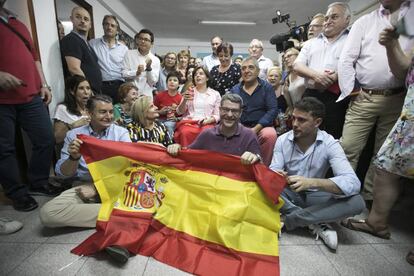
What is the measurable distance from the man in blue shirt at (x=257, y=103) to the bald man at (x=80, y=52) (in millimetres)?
1610

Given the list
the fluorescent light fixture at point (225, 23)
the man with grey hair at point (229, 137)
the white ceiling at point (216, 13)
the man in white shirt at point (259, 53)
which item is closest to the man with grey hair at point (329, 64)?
the man with grey hair at point (229, 137)

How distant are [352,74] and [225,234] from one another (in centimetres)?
151

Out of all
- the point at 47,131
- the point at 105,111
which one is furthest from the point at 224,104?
the point at 47,131

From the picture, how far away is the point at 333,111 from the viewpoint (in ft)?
7.07

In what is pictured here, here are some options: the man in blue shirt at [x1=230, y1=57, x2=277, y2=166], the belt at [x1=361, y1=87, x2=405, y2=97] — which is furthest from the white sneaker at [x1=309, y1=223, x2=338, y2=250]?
the belt at [x1=361, y1=87, x2=405, y2=97]

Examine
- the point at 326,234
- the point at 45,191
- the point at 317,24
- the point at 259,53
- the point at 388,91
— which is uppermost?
the point at 317,24

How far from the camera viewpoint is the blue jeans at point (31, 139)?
1.93m

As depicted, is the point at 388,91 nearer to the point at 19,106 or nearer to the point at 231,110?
the point at 231,110

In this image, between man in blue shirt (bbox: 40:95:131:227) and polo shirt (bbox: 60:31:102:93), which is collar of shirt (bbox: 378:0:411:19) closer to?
man in blue shirt (bbox: 40:95:131:227)

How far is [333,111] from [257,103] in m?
0.71

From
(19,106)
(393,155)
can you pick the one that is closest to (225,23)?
(19,106)

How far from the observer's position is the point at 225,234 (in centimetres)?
145

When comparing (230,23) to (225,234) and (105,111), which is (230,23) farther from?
(225,234)

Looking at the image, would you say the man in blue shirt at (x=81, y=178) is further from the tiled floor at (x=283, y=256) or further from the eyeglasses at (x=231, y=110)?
the eyeglasses at (x=231, y=110)
